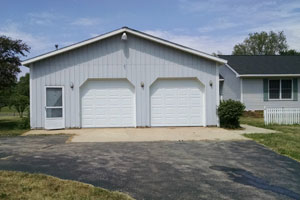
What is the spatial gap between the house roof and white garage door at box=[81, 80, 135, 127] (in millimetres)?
9295

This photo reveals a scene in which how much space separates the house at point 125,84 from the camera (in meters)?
11.6

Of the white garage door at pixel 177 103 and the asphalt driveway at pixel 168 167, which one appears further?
the white garage door at pixel 177 103

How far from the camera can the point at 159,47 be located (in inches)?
480

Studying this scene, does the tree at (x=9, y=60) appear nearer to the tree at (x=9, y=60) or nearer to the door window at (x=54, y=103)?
the tree at (x=9, y=60)

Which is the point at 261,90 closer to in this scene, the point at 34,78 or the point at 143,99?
the point at 143,99

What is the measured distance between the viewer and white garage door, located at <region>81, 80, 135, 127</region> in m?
12.0

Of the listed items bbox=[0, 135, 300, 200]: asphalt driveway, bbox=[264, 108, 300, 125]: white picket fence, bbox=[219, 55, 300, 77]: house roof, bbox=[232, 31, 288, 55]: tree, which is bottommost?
bbox=[0, 135, 300, 200]: asphalt driveway

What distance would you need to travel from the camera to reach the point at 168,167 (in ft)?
18.1

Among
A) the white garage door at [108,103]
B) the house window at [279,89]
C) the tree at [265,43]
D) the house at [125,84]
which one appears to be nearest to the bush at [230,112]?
the house at [125,84]

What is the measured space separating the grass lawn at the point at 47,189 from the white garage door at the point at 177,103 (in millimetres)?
8084

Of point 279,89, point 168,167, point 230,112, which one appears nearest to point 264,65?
point 279,89

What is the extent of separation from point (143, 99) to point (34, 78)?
17.0ft

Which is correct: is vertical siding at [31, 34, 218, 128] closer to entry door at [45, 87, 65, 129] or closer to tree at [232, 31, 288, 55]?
entry door at [45, 87, 65, 129]

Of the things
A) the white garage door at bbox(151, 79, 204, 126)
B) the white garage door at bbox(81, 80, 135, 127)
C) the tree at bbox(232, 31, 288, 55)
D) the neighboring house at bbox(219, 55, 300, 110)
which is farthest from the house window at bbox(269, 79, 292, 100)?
the tree at bbox(232, 31, 288, 55)
